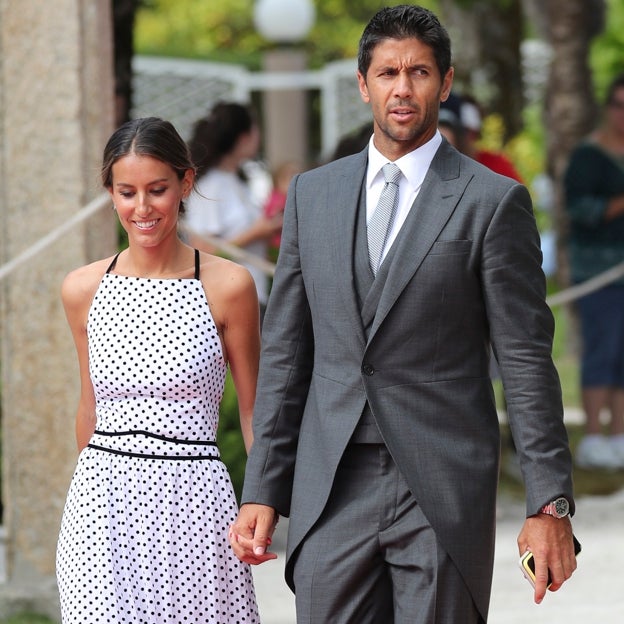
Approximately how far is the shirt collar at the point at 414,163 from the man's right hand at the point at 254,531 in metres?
0.81

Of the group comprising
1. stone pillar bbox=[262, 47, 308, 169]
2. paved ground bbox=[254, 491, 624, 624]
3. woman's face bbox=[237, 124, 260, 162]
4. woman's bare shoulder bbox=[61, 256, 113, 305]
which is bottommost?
paved ground bbox=[254, 491, 624, 624]

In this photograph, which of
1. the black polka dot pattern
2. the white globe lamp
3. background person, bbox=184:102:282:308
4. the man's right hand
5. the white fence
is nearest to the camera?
the man's right hand

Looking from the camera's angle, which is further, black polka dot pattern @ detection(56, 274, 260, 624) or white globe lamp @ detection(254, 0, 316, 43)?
white globe lamp @ detection(254, 0, 316, 43)

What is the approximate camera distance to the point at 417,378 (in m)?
3.48

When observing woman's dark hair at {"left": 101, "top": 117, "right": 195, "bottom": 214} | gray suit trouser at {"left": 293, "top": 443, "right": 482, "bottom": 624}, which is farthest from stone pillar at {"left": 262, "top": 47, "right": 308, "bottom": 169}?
gray suit trouser at {"left": 293, "top": 443, "right": 482, "bottom": 624}

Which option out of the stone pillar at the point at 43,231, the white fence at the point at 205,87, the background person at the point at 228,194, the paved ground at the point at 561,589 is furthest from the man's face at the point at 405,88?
the white fence at the point at 205,87

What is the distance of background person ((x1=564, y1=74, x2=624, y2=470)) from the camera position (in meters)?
9.27

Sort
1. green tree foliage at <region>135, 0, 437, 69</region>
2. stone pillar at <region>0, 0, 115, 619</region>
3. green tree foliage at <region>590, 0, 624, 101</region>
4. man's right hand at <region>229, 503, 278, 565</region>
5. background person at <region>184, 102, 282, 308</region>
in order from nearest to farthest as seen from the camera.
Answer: man's right hand at <region>229, 503, 278, 565</region>
stone pillar at <region>0, 0, 115, 619</region>
background person at <region>184, 102, 282, 308</region>
green tree foliage at <region>590, 0, 624, 101</region>
green tree foliage at <region>135, 0, 437, 69</region>

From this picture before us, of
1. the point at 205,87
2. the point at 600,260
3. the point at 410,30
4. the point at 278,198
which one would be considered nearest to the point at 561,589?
the point at 600,260

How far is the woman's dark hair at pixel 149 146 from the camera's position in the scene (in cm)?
387

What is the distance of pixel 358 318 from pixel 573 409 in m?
10.0

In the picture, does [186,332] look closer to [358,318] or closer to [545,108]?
[358,318]

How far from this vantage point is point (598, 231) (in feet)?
31.2

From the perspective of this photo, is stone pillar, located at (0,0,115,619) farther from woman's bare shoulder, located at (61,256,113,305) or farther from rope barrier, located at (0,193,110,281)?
woman's bare shoulder, located at (61,256,113,305)
